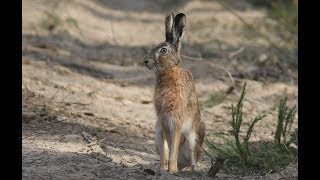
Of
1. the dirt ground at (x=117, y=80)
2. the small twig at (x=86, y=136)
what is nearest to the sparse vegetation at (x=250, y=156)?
the dirt ground at (x=117, y=80)

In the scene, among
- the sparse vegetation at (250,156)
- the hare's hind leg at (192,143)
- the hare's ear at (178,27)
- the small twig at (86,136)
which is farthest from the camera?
the small twig at (86,136)

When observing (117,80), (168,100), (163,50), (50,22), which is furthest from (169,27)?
(50,22)

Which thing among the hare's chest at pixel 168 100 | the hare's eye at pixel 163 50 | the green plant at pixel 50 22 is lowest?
the hare's chest at pixel 168 100

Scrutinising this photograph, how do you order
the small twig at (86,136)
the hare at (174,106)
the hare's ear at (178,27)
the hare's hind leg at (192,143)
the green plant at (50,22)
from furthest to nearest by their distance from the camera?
the green plant at (50,22) < the small twig at (86,136) < the hare's ear at (178,27) < the hare's hind leg at (192,143) < the hare at (174,106)

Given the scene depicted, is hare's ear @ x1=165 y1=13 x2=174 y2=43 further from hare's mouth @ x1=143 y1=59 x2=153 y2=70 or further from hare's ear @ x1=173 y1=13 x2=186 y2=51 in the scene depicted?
hare's mouth @ x1=143 y1=59 x2=153 y2=70

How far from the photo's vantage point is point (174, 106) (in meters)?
6.96

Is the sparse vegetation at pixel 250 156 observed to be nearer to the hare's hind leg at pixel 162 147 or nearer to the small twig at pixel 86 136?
the hare's hind leg at pixel 162 147

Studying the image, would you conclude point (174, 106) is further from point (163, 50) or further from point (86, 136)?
point (86, 136)

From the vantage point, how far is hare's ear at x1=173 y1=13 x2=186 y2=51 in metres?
7.24

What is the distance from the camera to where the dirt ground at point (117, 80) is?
7.02m

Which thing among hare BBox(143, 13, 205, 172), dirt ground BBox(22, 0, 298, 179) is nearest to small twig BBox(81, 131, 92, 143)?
dirt ground BBox(22, 0, 298, 179)

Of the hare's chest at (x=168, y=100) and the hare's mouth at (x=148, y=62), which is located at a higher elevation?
the hare's mouth at (x=148, y=62)
